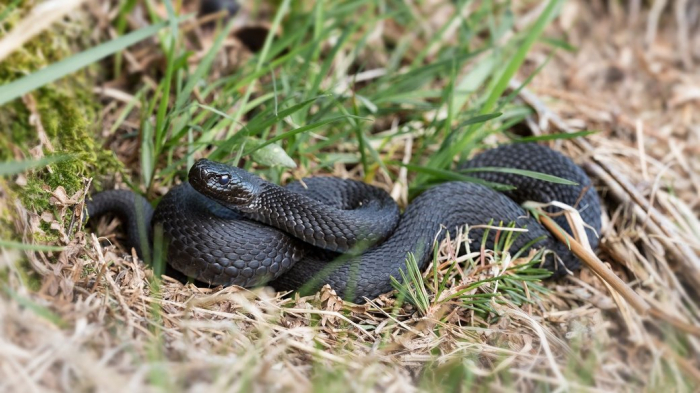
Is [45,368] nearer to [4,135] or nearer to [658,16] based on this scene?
[4,135]

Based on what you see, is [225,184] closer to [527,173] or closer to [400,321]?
[400,321]

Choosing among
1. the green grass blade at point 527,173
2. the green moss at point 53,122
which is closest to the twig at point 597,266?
the green grass blade at point 527,173

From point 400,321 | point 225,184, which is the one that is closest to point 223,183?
point 225,184

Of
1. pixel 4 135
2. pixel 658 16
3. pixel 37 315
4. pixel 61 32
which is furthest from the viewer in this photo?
pixel 658 16

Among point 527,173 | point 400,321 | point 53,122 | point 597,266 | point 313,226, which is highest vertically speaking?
point 53,122

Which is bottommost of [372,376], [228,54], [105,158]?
[372,376]

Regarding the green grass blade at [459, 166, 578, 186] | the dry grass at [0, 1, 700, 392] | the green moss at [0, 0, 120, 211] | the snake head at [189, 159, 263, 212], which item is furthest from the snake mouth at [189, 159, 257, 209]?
the green grass blade at [459, 166, 578, 186]

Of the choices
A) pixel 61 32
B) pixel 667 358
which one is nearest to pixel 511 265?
pixel 667 358
